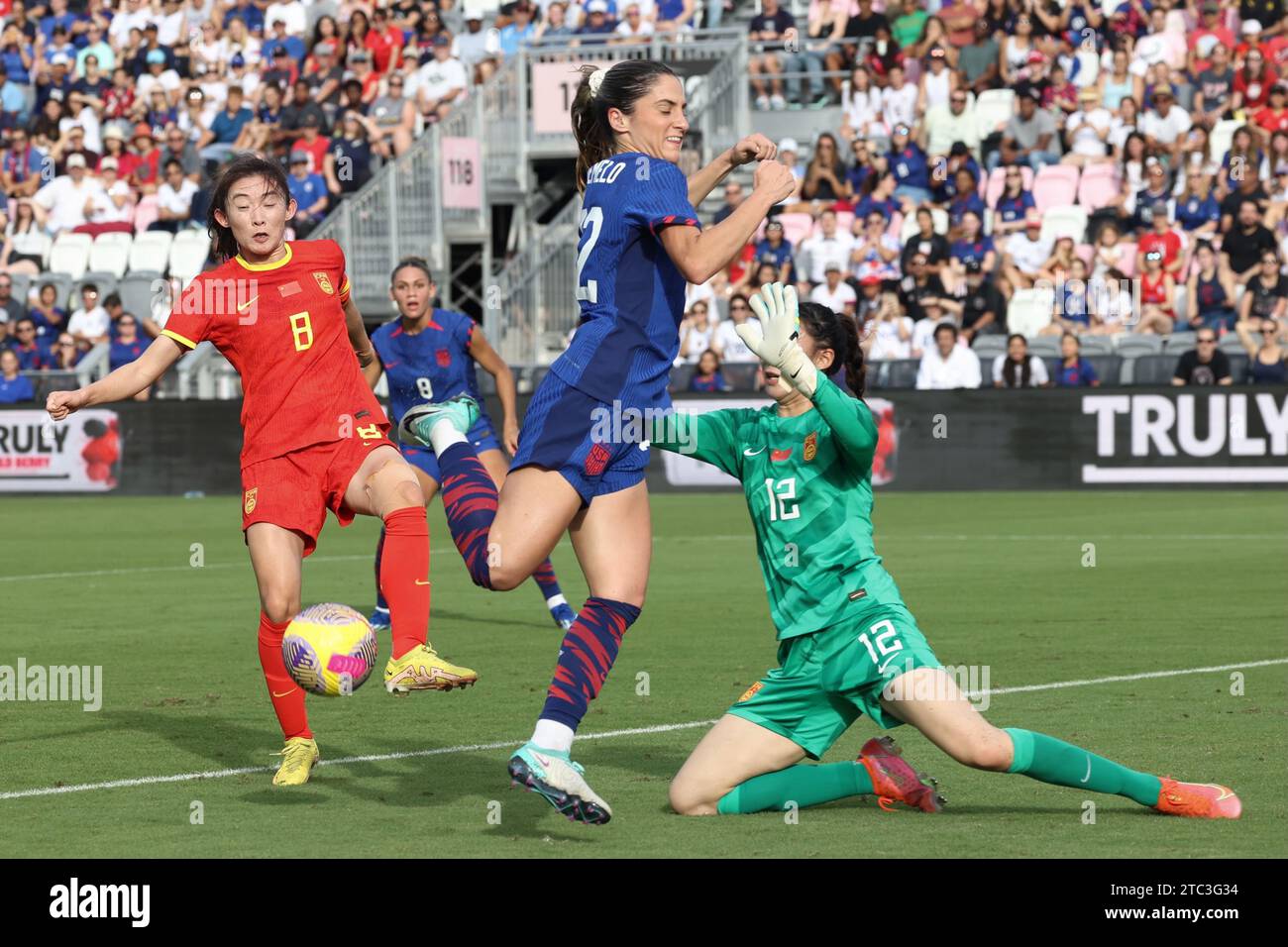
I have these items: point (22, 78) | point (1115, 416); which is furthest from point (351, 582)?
point (22, 78)

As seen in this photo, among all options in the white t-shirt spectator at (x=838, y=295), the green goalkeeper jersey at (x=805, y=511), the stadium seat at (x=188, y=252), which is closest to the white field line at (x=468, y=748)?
the green goalkeeper jersey at (x=805, y=511)

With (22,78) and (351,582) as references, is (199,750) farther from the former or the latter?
(22,78)

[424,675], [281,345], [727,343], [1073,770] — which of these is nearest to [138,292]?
[727,343]

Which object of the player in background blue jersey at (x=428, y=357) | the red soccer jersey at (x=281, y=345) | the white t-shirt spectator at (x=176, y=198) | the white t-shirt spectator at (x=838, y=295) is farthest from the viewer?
the white t-shirt spectator at (x=176, y=198)

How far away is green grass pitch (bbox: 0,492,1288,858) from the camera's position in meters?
5.91

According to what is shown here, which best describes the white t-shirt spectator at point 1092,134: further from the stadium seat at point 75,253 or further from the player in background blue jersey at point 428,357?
the stadium seat at point 75,253

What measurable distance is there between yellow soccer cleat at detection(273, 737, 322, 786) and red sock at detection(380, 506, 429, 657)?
0.72 meters

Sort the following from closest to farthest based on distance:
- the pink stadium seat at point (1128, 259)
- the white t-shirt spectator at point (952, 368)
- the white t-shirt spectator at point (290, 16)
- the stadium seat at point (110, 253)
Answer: the white t-shirt spectator at point (952, 368) < the pink stadium seat at point (1128, 259) < the stadium seat at point (110, 253) < the white t-shirt spectator at point (290, 16)

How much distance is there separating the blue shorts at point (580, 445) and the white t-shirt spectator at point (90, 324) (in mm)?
21755

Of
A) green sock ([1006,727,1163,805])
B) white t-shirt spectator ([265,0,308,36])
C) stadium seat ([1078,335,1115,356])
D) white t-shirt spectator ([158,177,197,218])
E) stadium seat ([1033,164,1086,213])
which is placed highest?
white t-shirt spectator ([265,0,308,36])

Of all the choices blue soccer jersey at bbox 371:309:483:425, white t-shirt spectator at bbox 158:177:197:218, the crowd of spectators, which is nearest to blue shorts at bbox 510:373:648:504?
blue soccer jersey at bbox 371:309:483:425

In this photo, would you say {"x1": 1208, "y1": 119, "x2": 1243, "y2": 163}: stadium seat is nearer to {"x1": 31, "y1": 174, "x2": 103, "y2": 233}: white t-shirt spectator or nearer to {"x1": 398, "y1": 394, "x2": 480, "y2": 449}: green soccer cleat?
{"x1": 31, "y1": 174, "x2": 103, "y2": 233}: white t-shirt spectator

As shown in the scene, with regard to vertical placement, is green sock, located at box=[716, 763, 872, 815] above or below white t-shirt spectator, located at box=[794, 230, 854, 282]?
below

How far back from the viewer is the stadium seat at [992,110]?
82.2 ft
